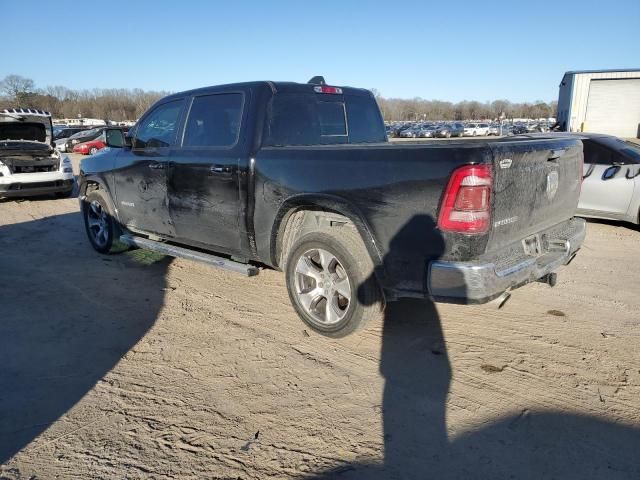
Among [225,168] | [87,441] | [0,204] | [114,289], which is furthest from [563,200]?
[0,204]

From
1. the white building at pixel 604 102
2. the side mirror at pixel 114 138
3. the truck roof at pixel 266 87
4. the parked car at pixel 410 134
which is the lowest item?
the parked car at pixel 410 134

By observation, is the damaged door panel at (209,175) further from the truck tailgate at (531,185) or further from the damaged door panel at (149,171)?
the truck tailgate at (531,185)

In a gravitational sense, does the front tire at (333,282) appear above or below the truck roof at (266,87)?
below

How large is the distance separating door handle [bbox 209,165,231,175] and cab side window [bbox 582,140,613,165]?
6070 mm

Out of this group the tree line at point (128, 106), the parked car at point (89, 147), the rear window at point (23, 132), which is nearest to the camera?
the rear window at point (23, 132)

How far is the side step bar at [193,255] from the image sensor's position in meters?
4.23

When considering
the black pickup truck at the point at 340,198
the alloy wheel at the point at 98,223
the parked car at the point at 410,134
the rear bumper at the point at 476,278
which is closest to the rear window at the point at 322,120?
the black pickup truck at the point at 340,198

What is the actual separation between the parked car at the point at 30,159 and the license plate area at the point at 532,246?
35.3ft

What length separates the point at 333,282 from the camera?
371cm

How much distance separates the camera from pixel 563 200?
3830mm

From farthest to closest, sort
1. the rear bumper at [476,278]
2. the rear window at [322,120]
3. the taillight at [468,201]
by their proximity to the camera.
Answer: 1. the rear window at [322,120]
2. the rear bumper at [476,278]
3. the taillight at [468,201]

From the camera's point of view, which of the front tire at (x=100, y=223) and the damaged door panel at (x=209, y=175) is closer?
the damaged door panel at (x=209, y=175)

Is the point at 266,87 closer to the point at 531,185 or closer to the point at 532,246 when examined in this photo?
the point at 531,185

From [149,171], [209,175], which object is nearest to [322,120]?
[209,175]
